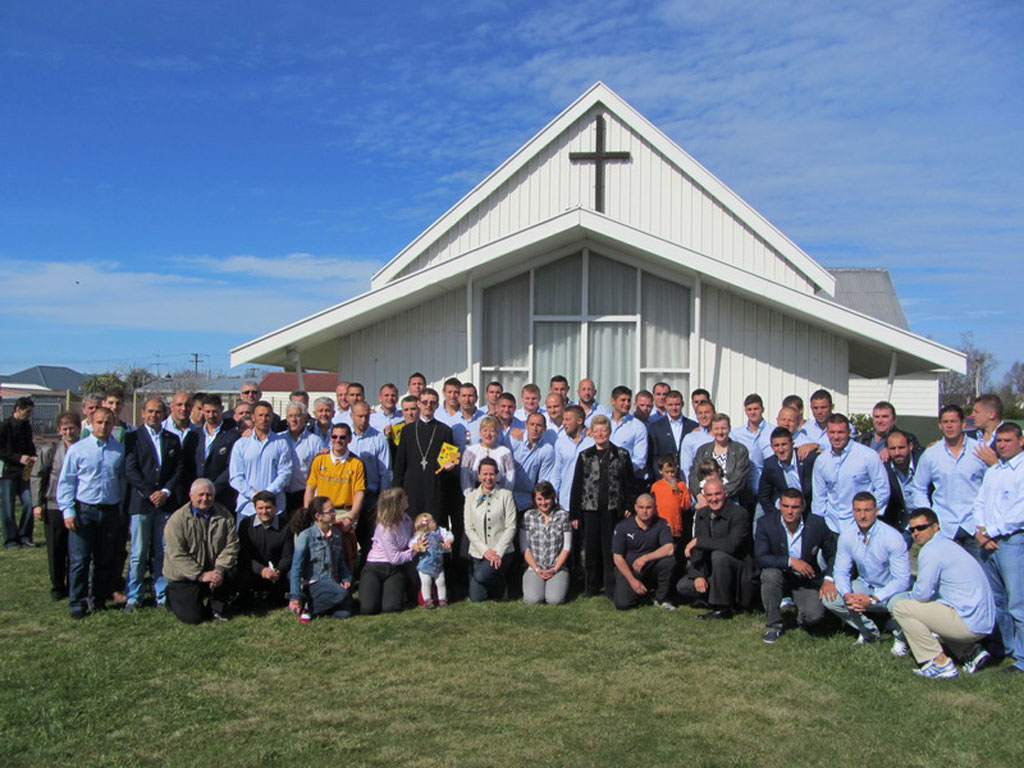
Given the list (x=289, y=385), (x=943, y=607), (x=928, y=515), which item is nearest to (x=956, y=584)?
(x=943, y=607)

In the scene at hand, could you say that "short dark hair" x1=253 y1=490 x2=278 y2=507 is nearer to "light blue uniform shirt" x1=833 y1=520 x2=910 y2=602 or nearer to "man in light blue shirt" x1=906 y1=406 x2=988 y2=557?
"light blue uniform shirt" x1=833 y1=520 x2=910 y2=602

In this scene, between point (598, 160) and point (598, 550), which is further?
point (598, 160)

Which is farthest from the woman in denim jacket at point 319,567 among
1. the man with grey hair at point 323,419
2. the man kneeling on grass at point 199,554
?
the man with grey hair at point 323,419

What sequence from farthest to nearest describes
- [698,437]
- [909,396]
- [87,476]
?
[909,396], [698,437], [87,476]

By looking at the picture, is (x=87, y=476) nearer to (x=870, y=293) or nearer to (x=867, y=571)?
(x=867, y=571)

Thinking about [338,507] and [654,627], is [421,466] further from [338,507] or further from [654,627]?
[654,627]

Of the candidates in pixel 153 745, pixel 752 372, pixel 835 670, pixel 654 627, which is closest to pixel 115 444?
pixel 153 745

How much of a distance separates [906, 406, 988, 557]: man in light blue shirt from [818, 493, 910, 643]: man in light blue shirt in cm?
50

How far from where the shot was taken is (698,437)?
8.47 metres

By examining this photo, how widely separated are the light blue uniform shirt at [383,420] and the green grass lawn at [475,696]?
2.24 m

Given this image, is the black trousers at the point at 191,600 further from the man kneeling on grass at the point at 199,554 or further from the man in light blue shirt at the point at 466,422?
the man in light blue shirt at the point at 466,422

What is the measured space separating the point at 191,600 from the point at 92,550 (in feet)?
3.37

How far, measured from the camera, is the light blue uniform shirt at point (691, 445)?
8453mm

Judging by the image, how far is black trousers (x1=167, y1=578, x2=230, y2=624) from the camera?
7258mm
